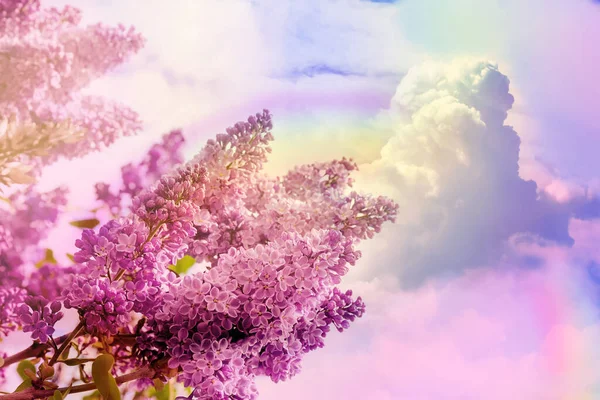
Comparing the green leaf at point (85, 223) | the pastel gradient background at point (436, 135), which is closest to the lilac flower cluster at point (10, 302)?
the green leaf at point (85, 223)

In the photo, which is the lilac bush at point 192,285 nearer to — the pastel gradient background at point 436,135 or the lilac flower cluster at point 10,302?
the lilac flower cluster at point 10,302

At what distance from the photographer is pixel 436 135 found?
0.98 meters

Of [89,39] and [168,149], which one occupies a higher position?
[89,39]

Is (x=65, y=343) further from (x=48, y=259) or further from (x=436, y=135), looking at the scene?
(x=436, y=135)

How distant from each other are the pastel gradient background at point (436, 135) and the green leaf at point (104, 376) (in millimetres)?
419

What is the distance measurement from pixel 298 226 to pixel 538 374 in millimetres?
632

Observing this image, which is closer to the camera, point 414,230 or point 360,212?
point 360,212

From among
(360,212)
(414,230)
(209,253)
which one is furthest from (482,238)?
(209,253)

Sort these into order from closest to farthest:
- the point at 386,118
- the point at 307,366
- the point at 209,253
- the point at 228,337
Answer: the point at 228,337 → the point at 209,253 → the point at 307,366 → the point at 386,118

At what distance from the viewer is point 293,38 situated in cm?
93

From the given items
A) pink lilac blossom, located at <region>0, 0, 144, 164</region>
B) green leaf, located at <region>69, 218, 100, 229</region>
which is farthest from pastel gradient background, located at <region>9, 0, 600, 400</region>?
green leaf, located at <region>69, 218, 100, 229</region>

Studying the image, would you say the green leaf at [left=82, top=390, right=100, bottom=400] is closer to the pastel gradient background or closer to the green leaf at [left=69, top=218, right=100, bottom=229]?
the green leaf at [left=69, top=218, right=100, bottom=229]

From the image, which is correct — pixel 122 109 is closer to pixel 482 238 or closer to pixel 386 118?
pixel 386 118

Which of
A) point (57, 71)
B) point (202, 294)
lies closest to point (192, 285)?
point (202, 294)
